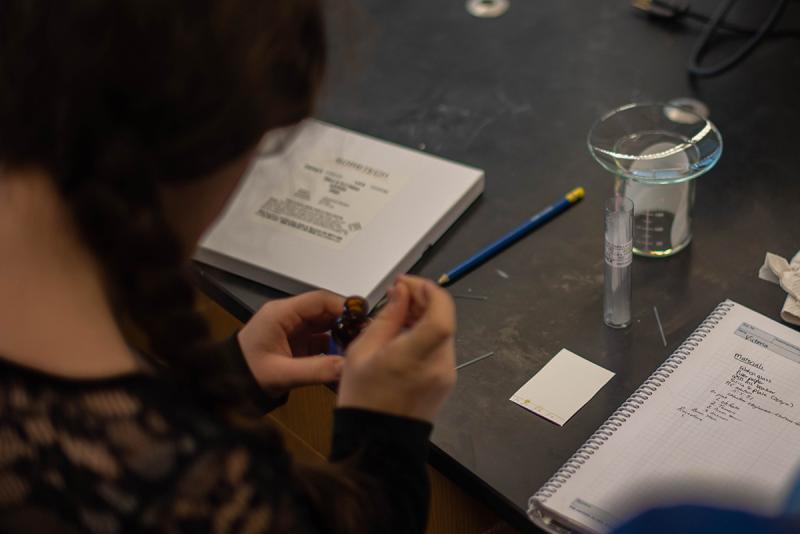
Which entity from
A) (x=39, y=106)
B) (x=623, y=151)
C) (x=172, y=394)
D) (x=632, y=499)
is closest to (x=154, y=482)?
(x=172, y=394)

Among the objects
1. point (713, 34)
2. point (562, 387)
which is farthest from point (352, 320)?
point (713, 34)

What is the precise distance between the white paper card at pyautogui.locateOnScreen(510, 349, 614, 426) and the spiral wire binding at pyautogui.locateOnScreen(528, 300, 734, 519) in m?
0.04

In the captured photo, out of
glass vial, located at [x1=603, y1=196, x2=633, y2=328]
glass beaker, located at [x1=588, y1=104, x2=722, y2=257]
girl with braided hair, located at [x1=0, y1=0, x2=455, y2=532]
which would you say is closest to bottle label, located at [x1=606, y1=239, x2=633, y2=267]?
glass vial, located at [x1=603, y1=196, x2=633, y2=328]

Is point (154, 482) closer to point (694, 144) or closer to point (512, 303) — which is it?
point (512, 303)

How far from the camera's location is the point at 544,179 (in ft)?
3.87

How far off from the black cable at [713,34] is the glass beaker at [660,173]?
0.23 meters

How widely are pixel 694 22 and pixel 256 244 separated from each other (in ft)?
2.40

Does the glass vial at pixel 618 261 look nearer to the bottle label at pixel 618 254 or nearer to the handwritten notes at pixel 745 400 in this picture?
the bottle label at pixel 618 254

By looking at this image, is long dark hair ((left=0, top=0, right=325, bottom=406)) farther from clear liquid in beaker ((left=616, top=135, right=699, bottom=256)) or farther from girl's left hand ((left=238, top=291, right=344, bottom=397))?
clear liquid in beaker ((left=616, top=135, right=699, bottom=256))

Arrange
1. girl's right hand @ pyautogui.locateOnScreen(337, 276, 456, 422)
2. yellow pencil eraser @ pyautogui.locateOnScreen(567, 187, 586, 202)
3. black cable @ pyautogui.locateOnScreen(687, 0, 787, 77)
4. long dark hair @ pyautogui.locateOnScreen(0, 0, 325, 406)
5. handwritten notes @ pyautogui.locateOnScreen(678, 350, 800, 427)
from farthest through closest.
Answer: black cable @ pyautogui.locateOnScreen(687, 0, 787, 77) < yellow pencil eraser @ pyautogui.locateOnScreen(567, 187, 586, 202) < handwritten notes @ pyautogui.locateOnScreen(678, 350, 800, 427) < girl's right hand @ pyautogui.locateOnScreen(337, 276, 456, 422) < long dark hair @ pyautogui.locateOnScreen(0, 0, 325, 406)

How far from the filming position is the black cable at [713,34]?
1.31 meters

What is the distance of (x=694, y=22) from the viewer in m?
1.41

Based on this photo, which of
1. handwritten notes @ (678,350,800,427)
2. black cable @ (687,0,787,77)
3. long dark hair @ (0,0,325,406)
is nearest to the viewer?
long dark hair @ (0,0,325,406)

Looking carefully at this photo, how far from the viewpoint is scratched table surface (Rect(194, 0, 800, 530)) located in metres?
0.89
